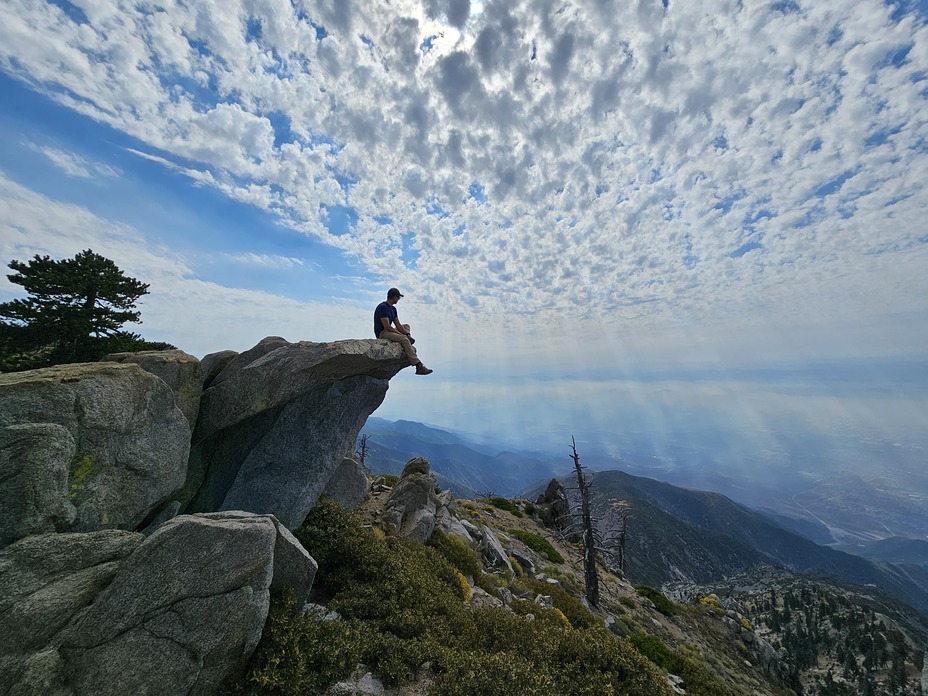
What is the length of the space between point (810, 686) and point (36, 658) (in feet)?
182

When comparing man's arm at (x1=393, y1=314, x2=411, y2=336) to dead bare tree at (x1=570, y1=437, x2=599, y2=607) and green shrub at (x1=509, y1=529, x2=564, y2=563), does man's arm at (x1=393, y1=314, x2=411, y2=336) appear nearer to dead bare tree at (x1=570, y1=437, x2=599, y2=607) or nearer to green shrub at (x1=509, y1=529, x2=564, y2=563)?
dead bare tree at (x1=570, y1=437, x2=599, y2=607)

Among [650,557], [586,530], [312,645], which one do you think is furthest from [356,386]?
[650,557]

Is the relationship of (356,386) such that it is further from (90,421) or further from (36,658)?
(36,658)

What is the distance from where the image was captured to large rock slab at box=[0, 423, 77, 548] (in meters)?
8.70

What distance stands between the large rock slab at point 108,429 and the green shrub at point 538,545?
104 ft

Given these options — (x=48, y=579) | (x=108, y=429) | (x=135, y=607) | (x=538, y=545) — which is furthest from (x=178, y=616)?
(x=538, y=545)

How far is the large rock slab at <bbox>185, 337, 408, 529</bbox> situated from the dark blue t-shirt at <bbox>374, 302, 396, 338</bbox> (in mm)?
2133

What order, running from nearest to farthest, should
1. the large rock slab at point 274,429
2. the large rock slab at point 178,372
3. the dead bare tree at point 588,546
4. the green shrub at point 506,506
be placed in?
the large rock slab at point 178,372, the large rock slab at point 274,429, the dead bare tree at point 588,546, the green shrub at point 506,506

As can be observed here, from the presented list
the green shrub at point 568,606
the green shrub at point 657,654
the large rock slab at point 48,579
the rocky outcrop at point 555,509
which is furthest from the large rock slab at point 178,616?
the rocky outcrop at point 555,509

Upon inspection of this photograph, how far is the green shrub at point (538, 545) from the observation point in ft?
117

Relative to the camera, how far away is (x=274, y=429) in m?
15.9

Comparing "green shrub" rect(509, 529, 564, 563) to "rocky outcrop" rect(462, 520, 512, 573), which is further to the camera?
"green shrub" rect(509, 529, 564, 563)

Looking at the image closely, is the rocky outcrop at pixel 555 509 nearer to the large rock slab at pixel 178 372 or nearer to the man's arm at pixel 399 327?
the man's arm at pixel 399 327

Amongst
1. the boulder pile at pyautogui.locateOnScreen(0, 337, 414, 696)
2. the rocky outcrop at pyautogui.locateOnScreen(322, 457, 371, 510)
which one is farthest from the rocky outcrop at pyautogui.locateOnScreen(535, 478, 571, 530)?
the boulder pile at pyautogui.locateOnScreen(0, 337, 414, 696)
